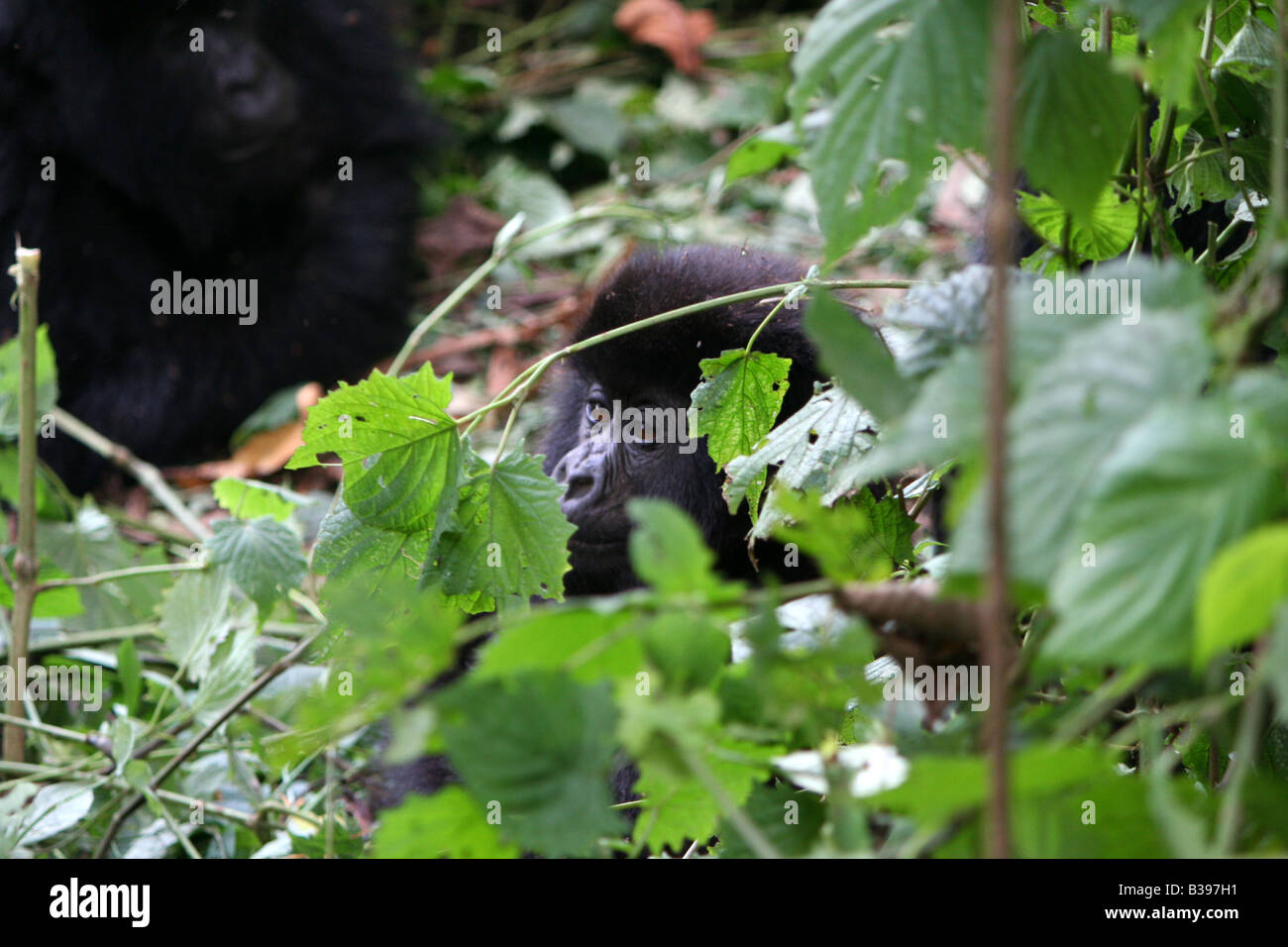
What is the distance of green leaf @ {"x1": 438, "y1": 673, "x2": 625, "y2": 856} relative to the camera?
58 cm

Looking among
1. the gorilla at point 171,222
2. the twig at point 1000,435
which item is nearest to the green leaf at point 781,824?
the twig at point 1000,435

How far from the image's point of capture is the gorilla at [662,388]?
5.41 feet

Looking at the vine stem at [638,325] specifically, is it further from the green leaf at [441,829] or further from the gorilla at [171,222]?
the gorilla at [171,222]

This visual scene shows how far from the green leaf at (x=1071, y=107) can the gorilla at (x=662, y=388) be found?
2.79ft

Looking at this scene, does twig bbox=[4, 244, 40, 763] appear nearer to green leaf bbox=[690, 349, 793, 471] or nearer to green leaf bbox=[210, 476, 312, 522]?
green leaf bbox=[210, 476, 312, 522]

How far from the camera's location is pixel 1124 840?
60 centimetres

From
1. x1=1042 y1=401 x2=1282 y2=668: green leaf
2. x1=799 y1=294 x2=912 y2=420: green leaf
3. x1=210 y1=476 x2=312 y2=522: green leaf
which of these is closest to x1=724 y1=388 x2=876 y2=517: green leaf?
x1=799 y1=294 x2=912 y2=420: green leaf

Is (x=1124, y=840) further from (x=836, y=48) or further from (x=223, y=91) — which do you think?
(x=223, y=91)

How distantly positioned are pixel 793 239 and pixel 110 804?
2.29m

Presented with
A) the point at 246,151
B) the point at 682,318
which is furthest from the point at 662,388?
the point at 246,151

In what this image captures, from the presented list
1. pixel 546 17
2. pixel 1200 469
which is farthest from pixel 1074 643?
pixel 546 17

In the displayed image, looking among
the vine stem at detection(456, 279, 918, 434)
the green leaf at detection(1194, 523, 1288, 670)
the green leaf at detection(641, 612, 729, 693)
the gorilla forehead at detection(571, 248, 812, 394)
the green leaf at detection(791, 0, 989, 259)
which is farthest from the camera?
the gorilla forehead at detection(571, 248, 812, 394)

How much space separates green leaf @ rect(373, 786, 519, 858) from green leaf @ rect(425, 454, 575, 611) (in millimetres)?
424

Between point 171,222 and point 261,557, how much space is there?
171cm
